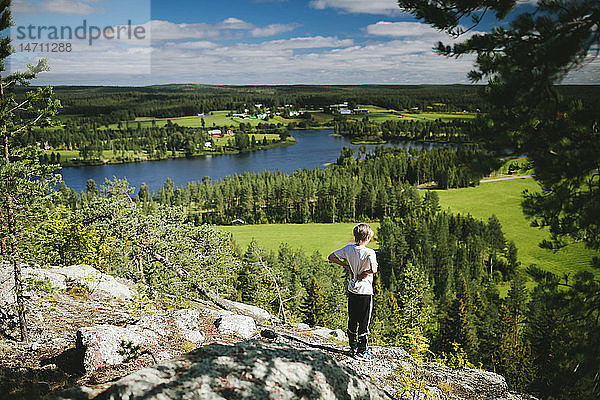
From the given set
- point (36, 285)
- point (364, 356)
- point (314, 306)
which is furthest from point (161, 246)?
point (314, 306)

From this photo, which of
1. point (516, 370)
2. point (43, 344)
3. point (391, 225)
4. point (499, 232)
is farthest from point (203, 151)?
point (43, 344)

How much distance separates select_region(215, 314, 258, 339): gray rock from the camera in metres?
8.68

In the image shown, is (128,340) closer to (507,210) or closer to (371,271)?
(371,271)

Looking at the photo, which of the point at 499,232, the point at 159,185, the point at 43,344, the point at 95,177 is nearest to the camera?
the point at 43,344

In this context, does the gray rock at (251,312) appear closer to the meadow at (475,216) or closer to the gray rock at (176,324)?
the gray rock at (176,324)

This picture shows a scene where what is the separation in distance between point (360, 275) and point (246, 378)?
2849mm

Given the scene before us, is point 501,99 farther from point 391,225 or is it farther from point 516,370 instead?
point 391,225

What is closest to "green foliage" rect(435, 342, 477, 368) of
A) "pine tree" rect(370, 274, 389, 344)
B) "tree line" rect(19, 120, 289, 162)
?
"pine tree" rect(370, 274, 389, 344)

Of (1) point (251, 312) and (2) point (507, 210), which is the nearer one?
(1) point (251, 312)

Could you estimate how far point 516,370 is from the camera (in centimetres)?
3030

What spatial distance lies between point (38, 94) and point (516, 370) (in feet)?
121

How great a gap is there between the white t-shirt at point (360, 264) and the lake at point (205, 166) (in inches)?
4441

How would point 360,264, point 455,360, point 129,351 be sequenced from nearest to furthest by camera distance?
point 360,264 → point 129,351 → point 455,360

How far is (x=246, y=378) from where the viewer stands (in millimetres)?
4355
